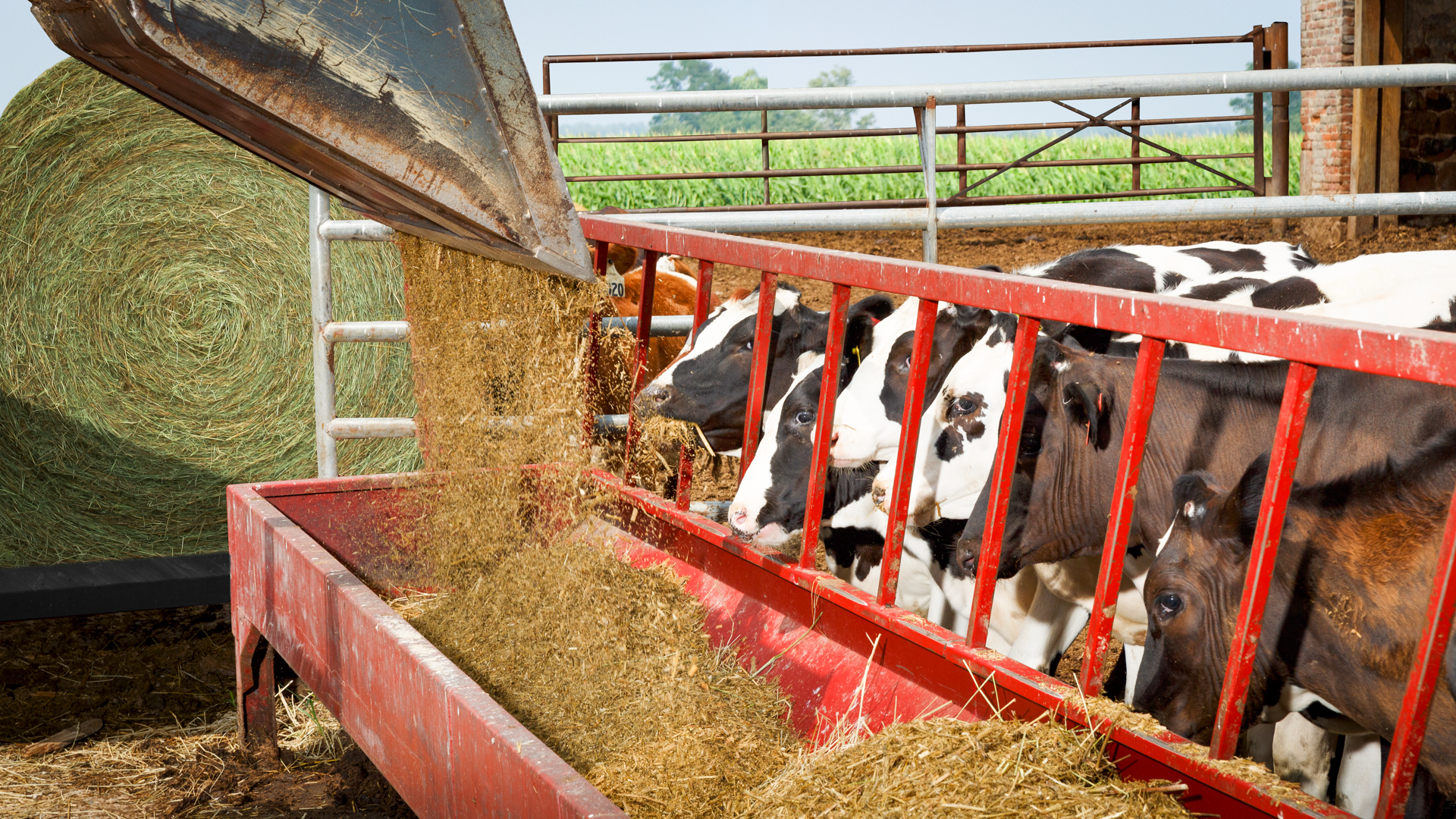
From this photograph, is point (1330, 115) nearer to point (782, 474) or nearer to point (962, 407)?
point (962, 407)

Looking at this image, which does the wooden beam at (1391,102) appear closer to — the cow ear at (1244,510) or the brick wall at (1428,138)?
the brick wall at (1428,138)

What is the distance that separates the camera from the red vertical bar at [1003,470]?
2.04m

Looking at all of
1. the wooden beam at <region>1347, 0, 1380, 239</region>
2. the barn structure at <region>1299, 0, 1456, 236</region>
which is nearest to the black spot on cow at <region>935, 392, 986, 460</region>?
the barn structure at <region>1299, 0, 1456, 236</region>

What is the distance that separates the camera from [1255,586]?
162 centimetres

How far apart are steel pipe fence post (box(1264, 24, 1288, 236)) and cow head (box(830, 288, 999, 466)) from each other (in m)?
6.15

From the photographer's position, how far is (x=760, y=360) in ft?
9.80

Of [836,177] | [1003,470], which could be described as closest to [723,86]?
[836,177]

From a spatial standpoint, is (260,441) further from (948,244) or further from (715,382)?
(948,244)

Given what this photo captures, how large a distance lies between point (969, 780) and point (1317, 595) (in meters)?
0.63

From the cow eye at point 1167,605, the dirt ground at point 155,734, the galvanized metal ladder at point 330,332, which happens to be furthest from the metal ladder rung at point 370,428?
the cow eye at point 1167,605

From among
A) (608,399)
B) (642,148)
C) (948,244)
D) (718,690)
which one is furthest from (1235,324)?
(642,148)

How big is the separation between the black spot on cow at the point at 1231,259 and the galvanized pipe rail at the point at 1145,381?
72.5 inches

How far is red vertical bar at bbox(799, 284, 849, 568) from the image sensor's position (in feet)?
8.47

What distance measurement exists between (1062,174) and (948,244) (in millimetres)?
5248
